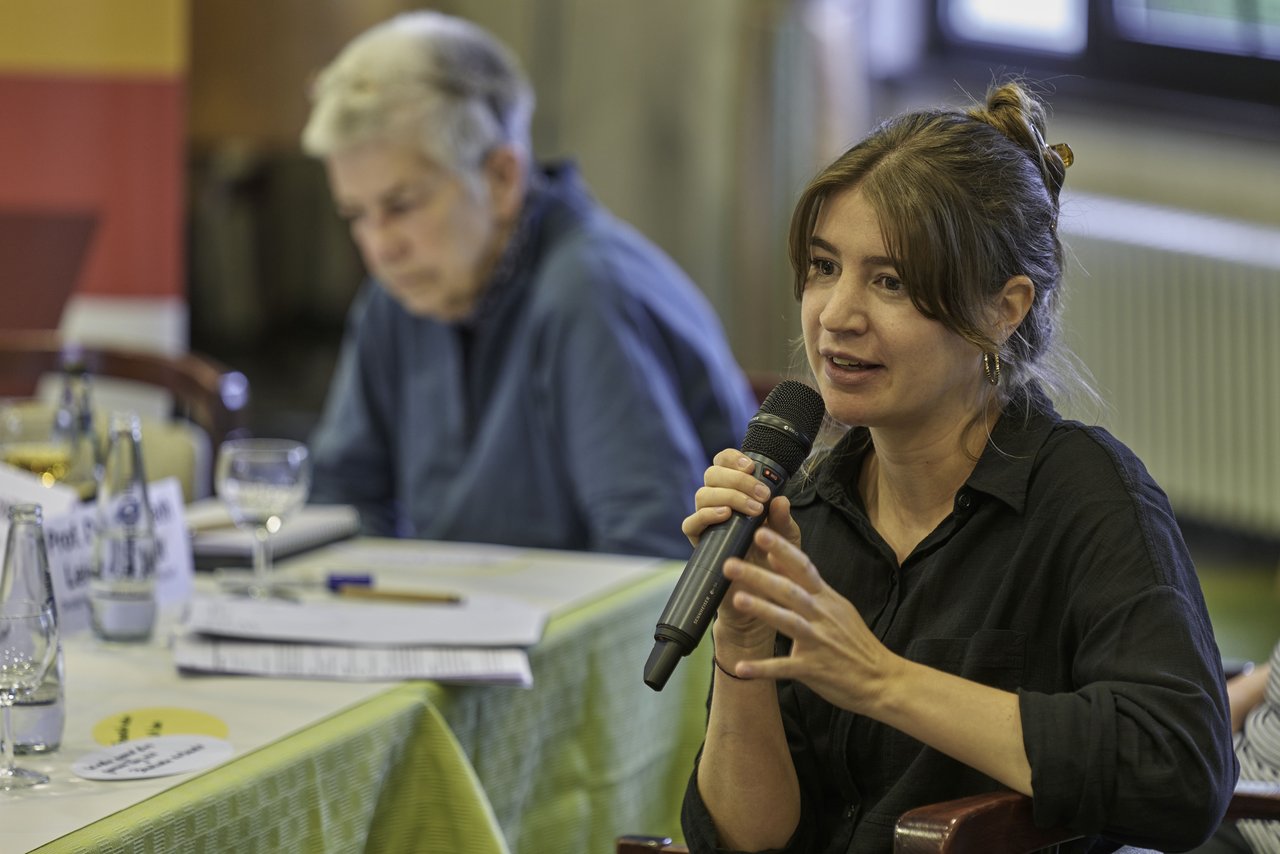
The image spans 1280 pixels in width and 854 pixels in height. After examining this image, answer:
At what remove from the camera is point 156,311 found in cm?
388

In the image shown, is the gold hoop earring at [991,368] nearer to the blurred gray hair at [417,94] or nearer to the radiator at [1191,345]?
the blurred gray hair at [417,94]

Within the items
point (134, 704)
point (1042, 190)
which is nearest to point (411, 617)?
point (134, 704)

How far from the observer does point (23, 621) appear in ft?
3.62

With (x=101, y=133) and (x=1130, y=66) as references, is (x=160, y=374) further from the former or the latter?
(x=1130, y=66)

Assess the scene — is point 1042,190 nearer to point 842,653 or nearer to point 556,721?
point 842,653

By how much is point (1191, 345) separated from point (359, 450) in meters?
2.82

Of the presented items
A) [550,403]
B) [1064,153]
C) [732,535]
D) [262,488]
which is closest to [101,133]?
[550,403]

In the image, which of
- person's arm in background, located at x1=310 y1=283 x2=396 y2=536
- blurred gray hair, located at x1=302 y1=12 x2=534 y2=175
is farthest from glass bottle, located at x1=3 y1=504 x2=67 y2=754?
person's arm in background, located at x1=310 y1=283 x2=396 y2=536

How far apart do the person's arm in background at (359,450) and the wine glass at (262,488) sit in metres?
0.82

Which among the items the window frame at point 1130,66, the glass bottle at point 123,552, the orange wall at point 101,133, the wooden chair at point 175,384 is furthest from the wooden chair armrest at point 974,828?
the window frame at point 1130,66

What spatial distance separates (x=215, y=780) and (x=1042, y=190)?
2.51 feet

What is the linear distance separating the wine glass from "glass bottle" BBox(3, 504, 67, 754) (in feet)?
1.59

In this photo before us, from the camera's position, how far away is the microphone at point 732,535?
0.96 meters

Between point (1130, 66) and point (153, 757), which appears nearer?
point (153, 757)
